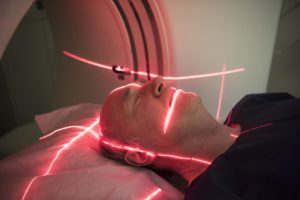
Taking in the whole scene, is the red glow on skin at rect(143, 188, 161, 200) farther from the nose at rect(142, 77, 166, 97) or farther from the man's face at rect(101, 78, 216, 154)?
the nose at rect(142, 77, 166, 97)

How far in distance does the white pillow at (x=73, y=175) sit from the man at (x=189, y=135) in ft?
0.24

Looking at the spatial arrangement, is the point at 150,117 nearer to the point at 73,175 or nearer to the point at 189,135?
the point at 189,135

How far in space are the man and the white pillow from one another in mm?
73

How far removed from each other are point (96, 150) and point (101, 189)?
252mm

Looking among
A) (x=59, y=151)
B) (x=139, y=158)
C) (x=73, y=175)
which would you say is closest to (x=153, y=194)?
(x=139, y=158)

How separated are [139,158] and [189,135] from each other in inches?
7.5

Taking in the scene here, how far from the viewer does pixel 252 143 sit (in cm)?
90

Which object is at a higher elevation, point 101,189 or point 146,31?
point 146,31

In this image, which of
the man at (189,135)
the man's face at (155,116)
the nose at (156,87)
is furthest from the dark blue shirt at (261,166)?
the nose at (156,87)

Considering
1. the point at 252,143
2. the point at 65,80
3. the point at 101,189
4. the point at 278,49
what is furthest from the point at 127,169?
the point at 278,49

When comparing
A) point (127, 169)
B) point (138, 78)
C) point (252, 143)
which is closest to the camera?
point (252, 143)

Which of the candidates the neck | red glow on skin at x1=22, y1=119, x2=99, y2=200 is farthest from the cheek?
red glow on skin at x1=22, y1=119, x2=99, y2=200

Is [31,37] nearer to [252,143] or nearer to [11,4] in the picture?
[11,4]

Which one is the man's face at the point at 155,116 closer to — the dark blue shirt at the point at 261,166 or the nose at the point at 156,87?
the nose at the point at 156,87
